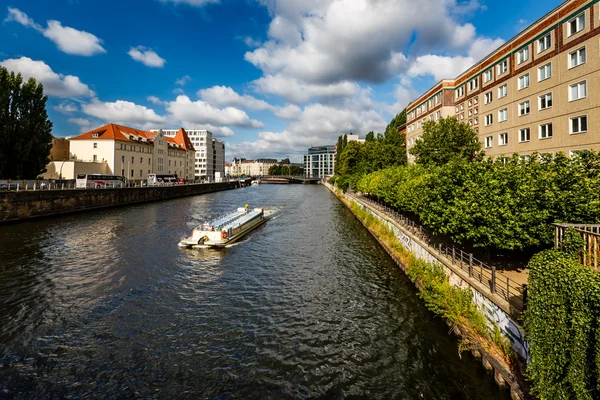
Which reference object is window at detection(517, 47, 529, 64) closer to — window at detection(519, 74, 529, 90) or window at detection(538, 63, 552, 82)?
window at detection(519, 74, 529, 90)

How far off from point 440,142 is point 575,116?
42.2 feet

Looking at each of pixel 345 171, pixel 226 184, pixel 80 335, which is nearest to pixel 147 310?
pixel 80 335

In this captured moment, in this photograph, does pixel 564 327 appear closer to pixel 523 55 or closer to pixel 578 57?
pixel 578 57

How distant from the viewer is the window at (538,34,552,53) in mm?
26391

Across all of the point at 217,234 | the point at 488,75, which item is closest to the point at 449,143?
the point at 488,75

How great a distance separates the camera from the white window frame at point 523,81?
2939 cm

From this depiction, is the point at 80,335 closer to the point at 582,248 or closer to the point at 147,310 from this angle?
the point at 147,310

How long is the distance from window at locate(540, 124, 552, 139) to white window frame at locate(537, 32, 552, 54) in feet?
21.3

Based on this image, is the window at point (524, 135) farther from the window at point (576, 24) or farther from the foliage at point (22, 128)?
the foliage at point (22, 128)

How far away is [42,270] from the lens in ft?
66.7

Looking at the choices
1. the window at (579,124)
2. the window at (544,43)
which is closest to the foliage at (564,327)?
the window at (579,124)

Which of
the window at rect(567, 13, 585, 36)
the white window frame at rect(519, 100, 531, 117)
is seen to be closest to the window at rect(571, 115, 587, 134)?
the white window frame at rect(519, 100, 531, 117)

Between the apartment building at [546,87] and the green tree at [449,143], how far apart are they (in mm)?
2620

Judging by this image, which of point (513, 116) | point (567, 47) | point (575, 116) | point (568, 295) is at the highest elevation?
point (567, 47)
